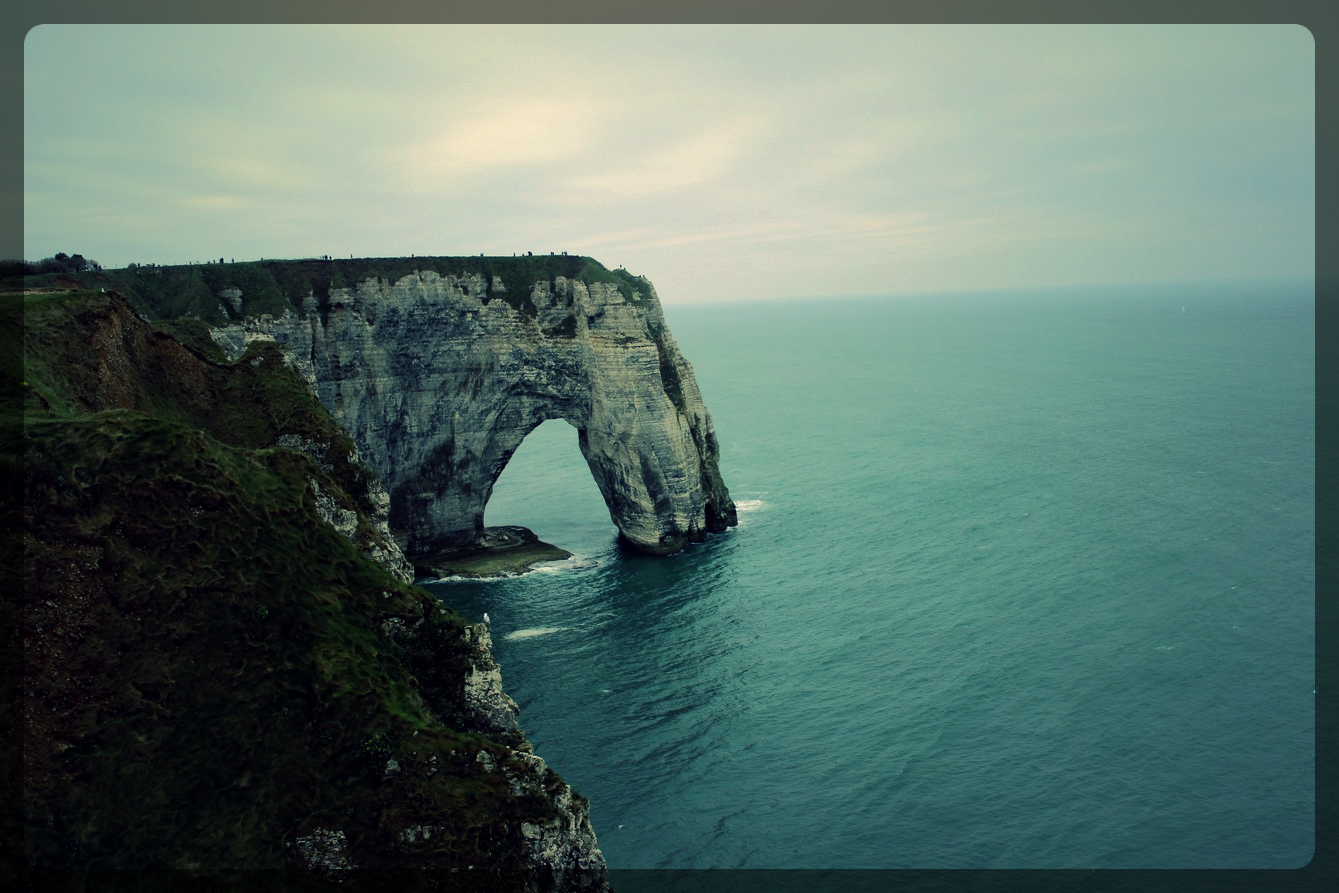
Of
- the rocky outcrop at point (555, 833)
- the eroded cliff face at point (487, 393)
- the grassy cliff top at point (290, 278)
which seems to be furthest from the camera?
the eroded cliff face at point (487, 393)

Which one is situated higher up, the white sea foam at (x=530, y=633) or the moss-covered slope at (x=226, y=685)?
the moss-covered slope at (x=226, y=685)

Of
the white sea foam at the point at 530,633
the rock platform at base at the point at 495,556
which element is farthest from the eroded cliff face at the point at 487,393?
the white sea foam at the point at 530,633

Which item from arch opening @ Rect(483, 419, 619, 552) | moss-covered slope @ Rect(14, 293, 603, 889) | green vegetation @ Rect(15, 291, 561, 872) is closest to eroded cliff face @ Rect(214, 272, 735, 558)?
arch opening @ Rect(483, 419, 619, 552)

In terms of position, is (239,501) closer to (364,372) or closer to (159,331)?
Result: (159,331)

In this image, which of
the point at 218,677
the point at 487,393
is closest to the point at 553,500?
the point at 487,393

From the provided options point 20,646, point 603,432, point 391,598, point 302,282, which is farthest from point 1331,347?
point 20,646

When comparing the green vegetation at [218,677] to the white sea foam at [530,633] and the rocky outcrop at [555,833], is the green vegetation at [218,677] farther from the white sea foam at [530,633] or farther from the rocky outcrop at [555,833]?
the white sea foam at [530,633]

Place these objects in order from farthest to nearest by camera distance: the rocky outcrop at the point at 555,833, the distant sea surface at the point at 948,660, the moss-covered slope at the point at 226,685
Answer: the distant sea surface at the point at 948,660 → the rocky outcrop at the point at 555,833 → the moss-covered slope at the point at 226,685
